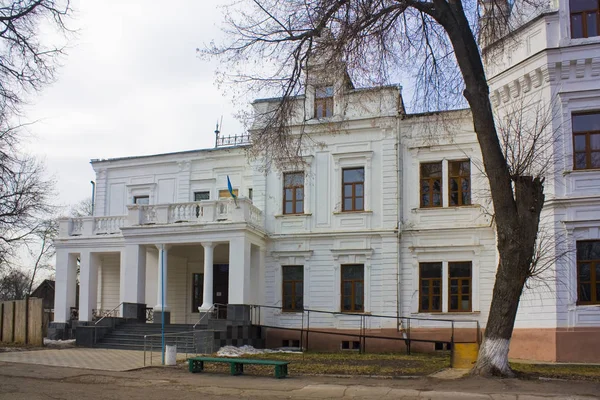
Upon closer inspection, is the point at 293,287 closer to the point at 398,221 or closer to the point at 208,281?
the point at 208,281

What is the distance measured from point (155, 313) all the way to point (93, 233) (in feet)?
17.3

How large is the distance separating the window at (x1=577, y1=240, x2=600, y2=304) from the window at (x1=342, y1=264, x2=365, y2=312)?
8333 mm

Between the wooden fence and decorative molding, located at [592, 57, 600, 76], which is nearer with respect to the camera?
decorative molding, located at [592, 57, 600, 76]

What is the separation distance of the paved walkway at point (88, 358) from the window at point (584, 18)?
1561cm

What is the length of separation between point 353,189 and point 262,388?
44.6 feet

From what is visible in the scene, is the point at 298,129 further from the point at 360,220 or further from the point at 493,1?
the point at 493,1

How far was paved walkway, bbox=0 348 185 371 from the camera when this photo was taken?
17.1 m

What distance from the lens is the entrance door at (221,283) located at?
27.7m

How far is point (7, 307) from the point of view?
24.7 meters

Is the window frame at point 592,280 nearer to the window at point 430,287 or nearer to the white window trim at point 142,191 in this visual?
the window at point 430,287

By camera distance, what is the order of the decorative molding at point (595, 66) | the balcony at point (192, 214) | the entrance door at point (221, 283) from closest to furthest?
1. the decorative molding at point (595, 66)
2. the balcony at point (192, 214)
3. the entrance door at point (221, 283)

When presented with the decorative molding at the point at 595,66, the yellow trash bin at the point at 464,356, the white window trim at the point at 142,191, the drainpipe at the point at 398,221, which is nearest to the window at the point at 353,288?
the drainpipe at the point at 398,221

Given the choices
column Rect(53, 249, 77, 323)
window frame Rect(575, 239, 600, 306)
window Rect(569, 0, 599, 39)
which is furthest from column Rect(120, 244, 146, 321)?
window Rect(569, 0, 599, 39)

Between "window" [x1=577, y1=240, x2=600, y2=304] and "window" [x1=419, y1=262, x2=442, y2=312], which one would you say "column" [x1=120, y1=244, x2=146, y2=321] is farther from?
"window" [x1=577, y1=240, x2=600, y2=304]
